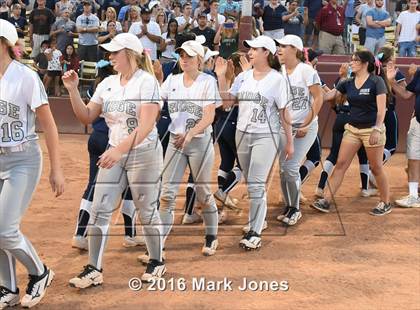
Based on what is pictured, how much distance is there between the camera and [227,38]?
47.8 ft

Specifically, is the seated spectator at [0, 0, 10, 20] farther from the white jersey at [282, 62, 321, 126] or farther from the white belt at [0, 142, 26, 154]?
the white belt at [0, 142, 26, 154]

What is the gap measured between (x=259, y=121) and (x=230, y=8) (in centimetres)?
942

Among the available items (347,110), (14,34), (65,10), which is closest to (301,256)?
(347,110)

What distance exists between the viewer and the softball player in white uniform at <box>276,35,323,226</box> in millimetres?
8117

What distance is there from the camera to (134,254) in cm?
726

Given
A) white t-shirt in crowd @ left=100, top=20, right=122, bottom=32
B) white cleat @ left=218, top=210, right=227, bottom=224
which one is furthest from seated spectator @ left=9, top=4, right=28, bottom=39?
white cleat @ left=218, top=210, right=227, bottom=224

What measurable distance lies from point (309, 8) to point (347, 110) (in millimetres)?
8656

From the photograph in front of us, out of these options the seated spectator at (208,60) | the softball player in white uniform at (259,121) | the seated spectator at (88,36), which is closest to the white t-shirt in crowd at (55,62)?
the seated spectator at (88,36)

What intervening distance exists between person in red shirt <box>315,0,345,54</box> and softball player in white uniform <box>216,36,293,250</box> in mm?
9226

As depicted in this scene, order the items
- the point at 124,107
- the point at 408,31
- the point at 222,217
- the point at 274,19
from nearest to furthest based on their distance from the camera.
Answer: the point at 124,107, the point at 222,217, the point at 274,19, the point at 408,31

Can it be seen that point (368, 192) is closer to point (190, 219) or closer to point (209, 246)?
point (190, 219)

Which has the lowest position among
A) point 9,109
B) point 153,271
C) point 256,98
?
point 153,271

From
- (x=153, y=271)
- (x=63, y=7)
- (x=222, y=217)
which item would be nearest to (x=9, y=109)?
(x=153, y=271)

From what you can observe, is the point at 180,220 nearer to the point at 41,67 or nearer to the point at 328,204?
the point at 328,204
